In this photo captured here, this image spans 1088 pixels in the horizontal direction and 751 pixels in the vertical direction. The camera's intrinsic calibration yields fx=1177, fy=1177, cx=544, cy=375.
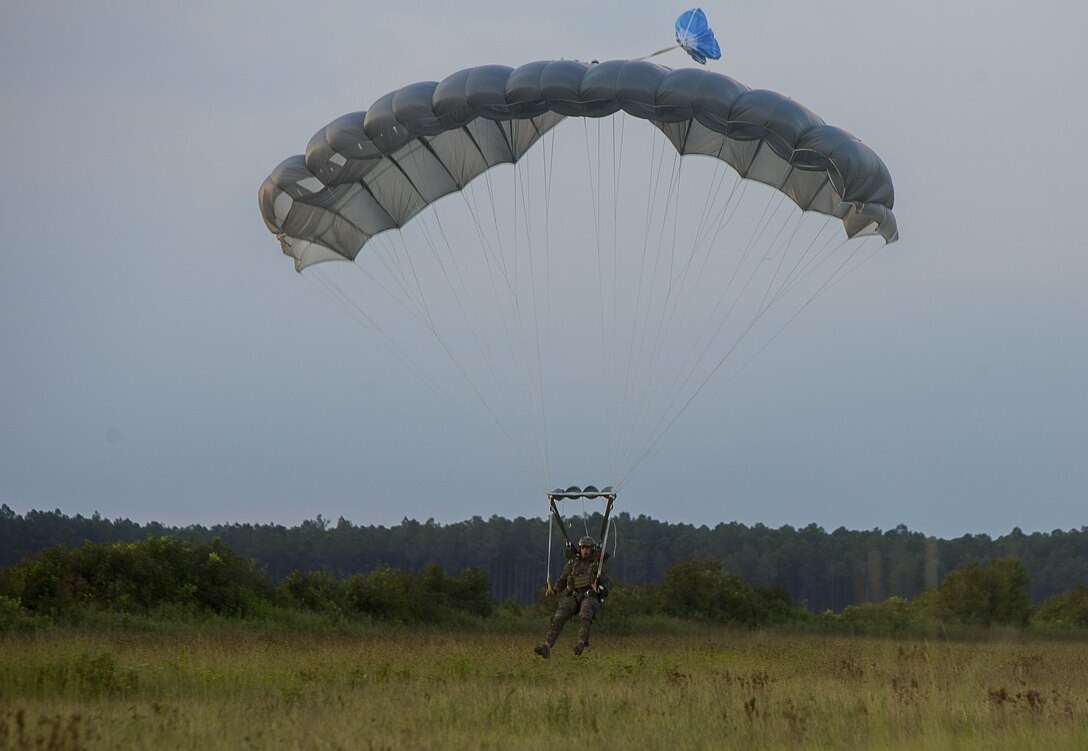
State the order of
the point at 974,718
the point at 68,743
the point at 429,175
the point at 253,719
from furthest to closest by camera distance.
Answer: the point at 429,175 < the point at 974,718 < the point at 253,719 < the point at 68,743

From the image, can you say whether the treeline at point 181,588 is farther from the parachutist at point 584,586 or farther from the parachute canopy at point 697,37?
the parachute canopy at point 697,37

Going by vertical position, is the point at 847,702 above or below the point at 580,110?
below

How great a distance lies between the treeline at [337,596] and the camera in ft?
65.9

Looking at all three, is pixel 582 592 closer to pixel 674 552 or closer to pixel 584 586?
pixel 584 586

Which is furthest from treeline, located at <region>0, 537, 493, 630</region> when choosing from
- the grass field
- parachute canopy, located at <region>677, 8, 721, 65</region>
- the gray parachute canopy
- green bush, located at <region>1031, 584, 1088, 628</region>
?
green bush, located at <region>1031, 584, 1088, 628</region>

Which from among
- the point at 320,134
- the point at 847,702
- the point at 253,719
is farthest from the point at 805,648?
the point at 253,719

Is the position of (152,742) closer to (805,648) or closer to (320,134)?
(320,134)

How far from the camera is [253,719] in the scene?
350 inches

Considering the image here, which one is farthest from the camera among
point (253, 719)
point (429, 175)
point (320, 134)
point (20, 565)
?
point (20, 565)

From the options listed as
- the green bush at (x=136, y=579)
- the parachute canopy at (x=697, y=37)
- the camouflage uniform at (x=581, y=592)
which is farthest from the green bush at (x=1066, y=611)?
the parachute canopy at (x=697, y=37)

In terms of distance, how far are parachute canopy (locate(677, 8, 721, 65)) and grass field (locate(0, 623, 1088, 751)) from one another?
6.62 metres

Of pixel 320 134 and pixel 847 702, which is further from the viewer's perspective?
pixel 320 134

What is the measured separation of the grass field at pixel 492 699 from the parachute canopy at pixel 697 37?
662 centimetres

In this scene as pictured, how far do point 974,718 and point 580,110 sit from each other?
775 centimetres
